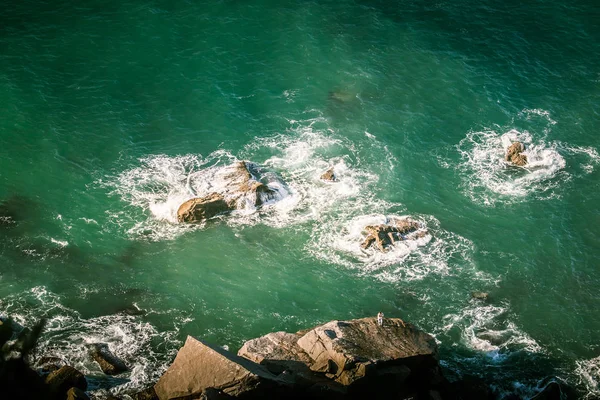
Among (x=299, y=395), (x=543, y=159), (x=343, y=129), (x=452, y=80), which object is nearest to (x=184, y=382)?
(x=299, y=395)

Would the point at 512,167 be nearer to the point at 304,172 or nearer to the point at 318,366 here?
the point at 304,172

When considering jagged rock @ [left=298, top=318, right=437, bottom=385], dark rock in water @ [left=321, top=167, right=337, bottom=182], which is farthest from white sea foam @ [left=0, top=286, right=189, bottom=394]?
dark rock in water @ [left=321, top=167, right=337, bottom=182]

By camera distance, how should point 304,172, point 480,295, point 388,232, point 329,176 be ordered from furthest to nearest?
point 304,172 < point 329,176 < point 388,232 < point 480,295

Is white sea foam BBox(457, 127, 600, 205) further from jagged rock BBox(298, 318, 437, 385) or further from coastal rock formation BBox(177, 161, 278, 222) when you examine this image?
jagged rock BBox(298, 318, 437, 385)

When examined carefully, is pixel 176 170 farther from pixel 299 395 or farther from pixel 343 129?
pixel 299 395

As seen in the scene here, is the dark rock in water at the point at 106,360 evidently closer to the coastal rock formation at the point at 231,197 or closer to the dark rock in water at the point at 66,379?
the dark rock in water at the point at 66,379

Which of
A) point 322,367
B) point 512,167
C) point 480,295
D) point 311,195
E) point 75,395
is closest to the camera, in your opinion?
point 75,395

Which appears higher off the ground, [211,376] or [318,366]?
[211,376]

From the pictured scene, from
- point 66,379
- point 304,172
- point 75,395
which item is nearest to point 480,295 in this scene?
point 304,172
